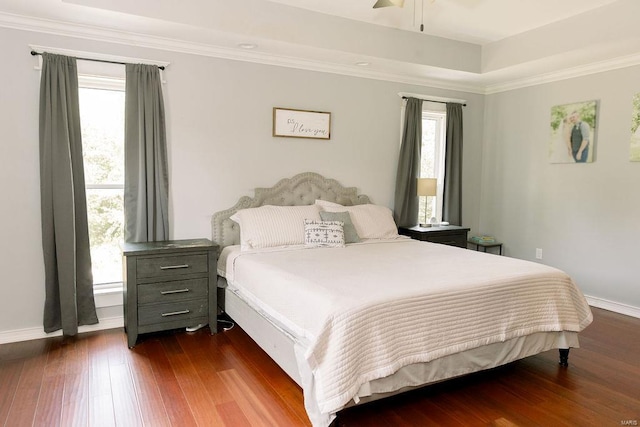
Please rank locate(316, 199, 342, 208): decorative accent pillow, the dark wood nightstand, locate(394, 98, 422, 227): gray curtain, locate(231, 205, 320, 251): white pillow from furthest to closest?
locate(394, 98, 422, 227): gray curtain
the dark wood nightstand
locate(316, 199, 342, 208): decorative accent pillow
locate(231, 205, 320, 251): white pillow

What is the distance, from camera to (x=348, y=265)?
2.98 m

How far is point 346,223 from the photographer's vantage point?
394cm

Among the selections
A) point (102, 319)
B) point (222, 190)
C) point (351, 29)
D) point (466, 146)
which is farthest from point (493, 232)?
point (102, 319)

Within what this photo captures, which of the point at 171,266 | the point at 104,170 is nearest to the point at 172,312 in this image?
the point at 171,266

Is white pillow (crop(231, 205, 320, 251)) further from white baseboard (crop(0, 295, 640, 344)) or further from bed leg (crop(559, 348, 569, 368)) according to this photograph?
bed leg (crop(559, 348, 569, 368))

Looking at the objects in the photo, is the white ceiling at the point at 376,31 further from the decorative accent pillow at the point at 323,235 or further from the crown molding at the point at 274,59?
the decorative accent pillow at the point at 323,235

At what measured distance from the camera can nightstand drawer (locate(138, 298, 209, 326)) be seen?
3252 millimetres

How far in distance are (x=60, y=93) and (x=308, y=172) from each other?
213 cm

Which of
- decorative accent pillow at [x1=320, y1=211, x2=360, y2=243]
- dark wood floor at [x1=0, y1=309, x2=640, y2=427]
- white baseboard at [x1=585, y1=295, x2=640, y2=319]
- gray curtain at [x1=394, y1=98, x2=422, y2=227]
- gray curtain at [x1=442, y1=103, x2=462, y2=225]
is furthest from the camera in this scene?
gray curtain at [x1=442, y1=103, x2=462, y2=225]

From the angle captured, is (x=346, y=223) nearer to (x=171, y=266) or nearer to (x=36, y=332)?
(x=171, y=266)

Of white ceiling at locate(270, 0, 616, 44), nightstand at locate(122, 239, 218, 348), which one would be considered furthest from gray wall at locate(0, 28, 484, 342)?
white ceiling at locate(270, 0, 616, 44)

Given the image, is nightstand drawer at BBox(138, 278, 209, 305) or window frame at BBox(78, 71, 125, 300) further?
window frame at BBox(78, 71, 125, 300)

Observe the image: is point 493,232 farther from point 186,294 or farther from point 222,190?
point 186,294

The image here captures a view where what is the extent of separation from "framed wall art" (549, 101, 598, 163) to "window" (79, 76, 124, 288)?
4147 millimetres
